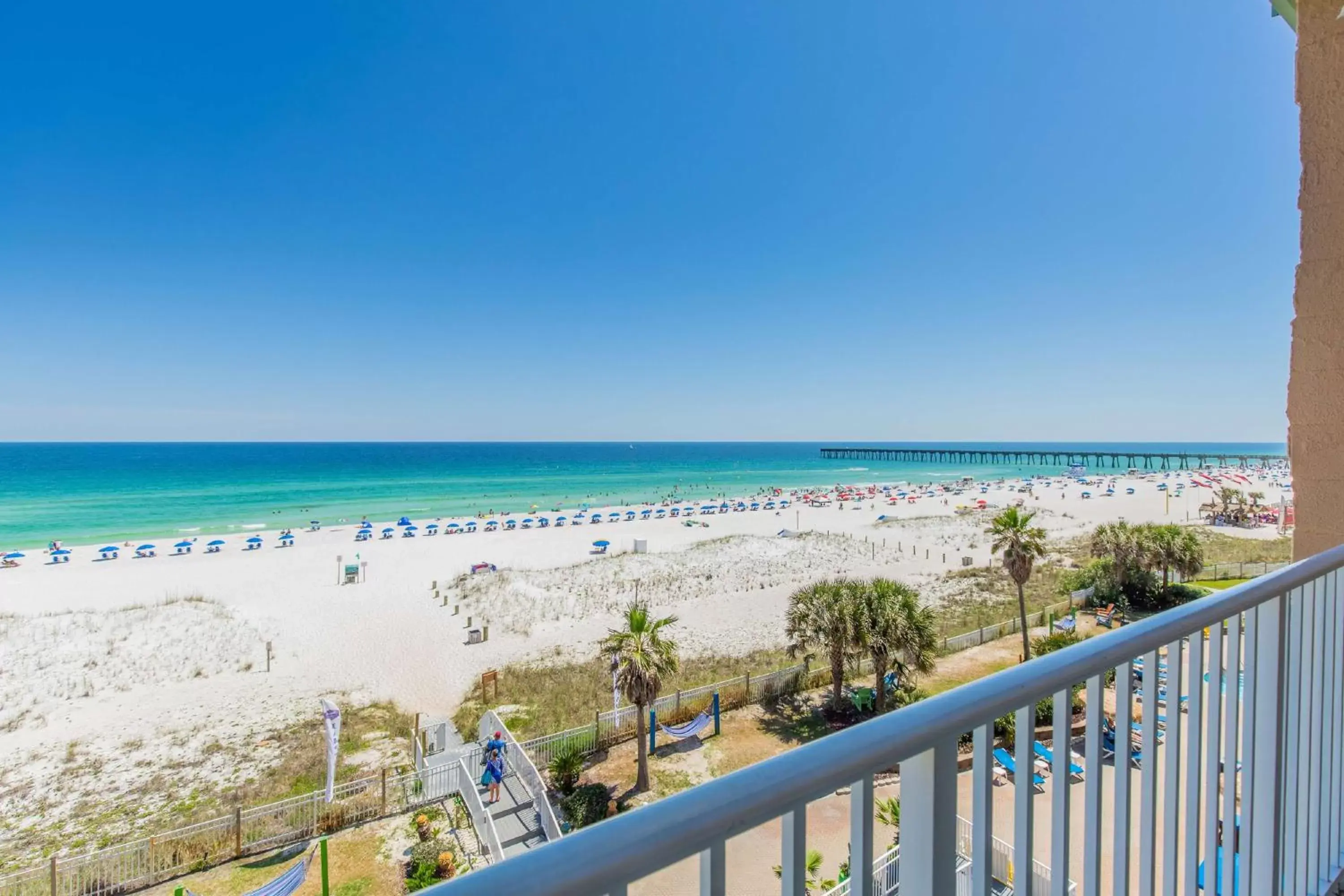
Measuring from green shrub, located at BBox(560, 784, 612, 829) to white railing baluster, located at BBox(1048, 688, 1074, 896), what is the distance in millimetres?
8402

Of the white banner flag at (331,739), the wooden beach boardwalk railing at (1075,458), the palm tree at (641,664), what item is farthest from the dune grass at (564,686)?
the wooden beach boardwalk railing at (1075,458)

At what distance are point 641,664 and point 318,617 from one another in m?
15.9

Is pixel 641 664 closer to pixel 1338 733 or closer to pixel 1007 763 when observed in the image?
pixel 1007 763

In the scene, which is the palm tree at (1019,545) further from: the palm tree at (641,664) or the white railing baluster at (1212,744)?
the white railing baluster at (1212,744)

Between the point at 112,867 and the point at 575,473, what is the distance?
78.2 meters

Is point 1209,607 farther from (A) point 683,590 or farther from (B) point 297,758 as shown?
(A) point 683,590

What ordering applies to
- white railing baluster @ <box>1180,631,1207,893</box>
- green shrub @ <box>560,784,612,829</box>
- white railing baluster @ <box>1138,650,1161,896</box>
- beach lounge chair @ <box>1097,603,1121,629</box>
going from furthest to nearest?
beach lounge chair @ <box>1097,603,1121,629</box>, green shrub @ <box>560,784,612,829</box>, white railing baluster @ <box>1180,631,1207,893</box>, white railing baluster @ <box>1138,650,1161,896</box>

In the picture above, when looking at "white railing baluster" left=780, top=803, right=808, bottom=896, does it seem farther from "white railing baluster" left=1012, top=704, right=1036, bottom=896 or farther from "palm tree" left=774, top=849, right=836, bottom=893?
"palm tree" left=774, top=849, right=836, bottom=893

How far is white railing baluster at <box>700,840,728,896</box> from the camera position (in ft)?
2.71

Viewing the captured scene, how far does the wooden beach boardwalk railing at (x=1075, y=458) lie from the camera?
93062mm

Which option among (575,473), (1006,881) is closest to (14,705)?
(1006,881)

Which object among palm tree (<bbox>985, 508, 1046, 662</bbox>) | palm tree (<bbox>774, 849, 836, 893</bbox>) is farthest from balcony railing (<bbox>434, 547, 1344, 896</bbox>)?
palm tree (<bbox>985, 508, 1046, 662</bbox>)

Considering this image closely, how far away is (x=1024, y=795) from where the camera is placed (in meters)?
1.25

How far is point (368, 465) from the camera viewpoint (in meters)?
95.2
